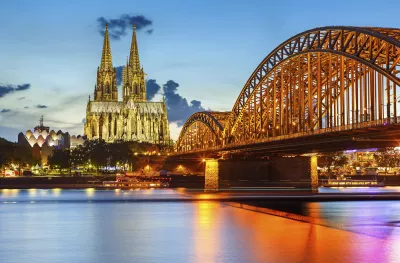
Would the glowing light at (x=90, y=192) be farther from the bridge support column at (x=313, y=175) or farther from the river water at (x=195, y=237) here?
the river water at (x=195, y=237)

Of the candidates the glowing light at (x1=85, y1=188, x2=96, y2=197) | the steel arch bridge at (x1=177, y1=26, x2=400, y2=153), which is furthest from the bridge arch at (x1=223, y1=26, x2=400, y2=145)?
the glowing light at (x1=85, y1=188, x2=96, y2=197)

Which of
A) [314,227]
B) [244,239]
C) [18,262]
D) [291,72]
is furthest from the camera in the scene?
[291,72]

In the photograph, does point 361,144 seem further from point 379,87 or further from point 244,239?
point 244,239

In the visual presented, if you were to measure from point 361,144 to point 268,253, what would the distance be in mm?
42828

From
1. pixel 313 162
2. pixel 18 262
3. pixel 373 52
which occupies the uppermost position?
pixel 373 52

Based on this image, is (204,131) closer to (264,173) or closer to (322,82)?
(264,173)

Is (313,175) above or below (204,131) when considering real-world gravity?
below

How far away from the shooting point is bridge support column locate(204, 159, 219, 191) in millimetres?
118562

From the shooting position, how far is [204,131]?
148750 millimetres

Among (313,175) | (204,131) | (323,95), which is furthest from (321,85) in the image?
(204,131)

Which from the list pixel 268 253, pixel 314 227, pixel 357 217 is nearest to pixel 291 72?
pixel 357 217

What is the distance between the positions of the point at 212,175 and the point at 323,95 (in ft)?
128

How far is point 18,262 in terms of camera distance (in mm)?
30047

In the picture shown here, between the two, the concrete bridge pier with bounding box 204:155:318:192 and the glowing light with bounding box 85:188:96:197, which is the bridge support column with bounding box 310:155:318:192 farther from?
the glowing light with bounding box 85:188:96:197
